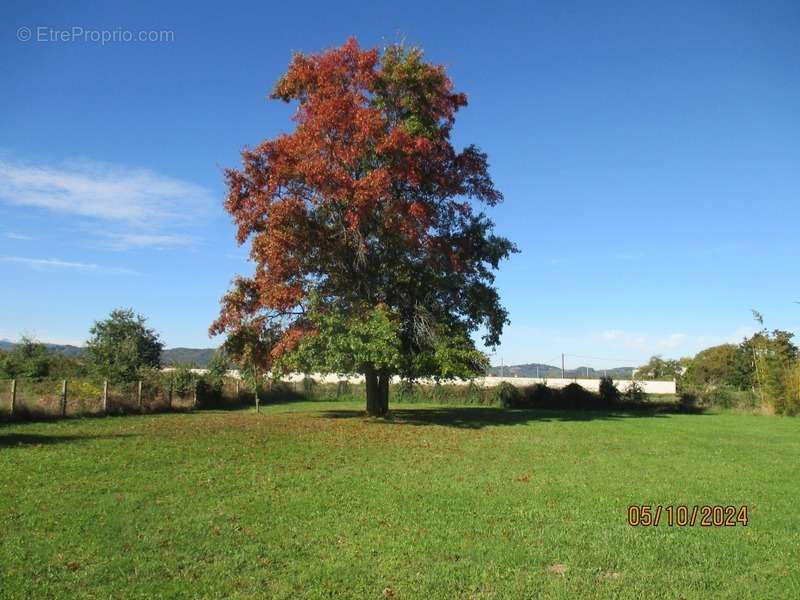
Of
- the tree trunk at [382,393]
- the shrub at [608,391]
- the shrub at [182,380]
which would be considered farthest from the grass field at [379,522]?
the shrub at [608,391]

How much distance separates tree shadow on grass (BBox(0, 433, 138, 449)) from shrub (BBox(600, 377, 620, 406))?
3023 centimetres

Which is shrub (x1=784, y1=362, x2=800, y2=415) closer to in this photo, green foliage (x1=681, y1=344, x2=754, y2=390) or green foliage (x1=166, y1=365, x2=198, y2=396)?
green foliage (x1=166, y1=365, x2=198, y2=396)

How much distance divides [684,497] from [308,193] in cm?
1628

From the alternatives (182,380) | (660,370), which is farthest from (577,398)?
(660,370)

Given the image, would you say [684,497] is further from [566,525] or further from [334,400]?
[334,400]

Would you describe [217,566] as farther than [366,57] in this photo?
No

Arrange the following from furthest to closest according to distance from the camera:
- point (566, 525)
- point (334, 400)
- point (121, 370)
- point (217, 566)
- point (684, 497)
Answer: point (334, 400) < point (121, 370) < point (684, 497) < point (566, 525) < point (217, 566)

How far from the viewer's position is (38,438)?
15492mm

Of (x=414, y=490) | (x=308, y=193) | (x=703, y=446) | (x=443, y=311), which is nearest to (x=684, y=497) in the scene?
(x=414, y=490)

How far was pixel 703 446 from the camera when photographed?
16.7 m

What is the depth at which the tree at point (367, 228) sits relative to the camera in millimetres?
20891

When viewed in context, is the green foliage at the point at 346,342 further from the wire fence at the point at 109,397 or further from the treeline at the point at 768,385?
the treeline at the point at 768,385
